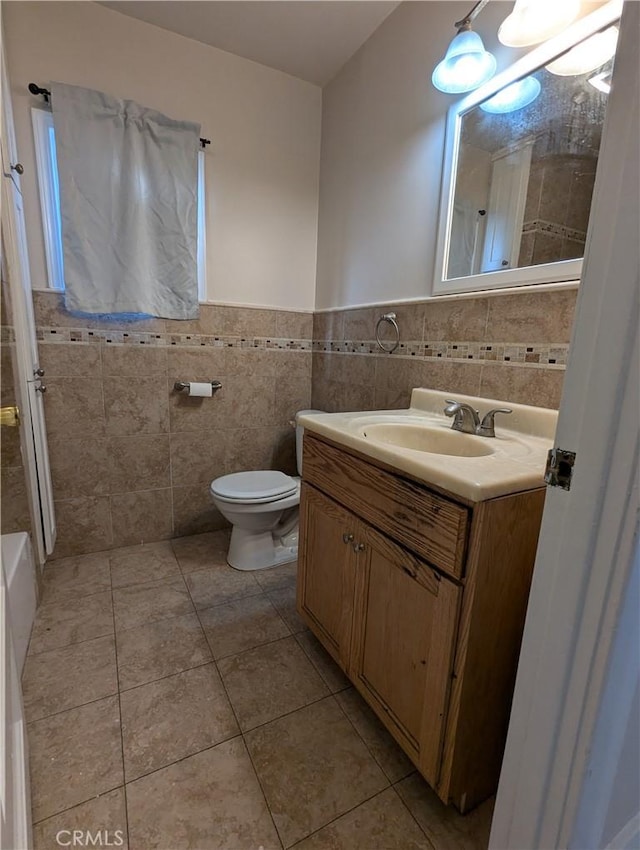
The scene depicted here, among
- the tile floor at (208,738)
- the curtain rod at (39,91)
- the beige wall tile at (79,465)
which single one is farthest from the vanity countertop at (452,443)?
the curtain rod at (39,91)

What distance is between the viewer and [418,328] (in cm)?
161

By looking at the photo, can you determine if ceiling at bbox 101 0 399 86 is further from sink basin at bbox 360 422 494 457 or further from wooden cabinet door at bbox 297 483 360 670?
wooden cabinet door at bbox 297 483 360 670

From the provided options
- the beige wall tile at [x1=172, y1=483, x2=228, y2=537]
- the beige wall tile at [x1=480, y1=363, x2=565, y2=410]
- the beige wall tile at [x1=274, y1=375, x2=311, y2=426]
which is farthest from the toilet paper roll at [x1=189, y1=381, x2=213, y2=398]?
the beige wall tile at [x1=480, y1=363, x2=565, y2=410]

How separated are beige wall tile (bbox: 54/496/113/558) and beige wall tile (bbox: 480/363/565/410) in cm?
188

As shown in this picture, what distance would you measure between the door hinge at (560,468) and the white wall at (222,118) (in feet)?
6.32

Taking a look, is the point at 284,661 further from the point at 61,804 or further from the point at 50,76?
the point at 50,76

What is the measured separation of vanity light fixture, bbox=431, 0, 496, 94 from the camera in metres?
1.16

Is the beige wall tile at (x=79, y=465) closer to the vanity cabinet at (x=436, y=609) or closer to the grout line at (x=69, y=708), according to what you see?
the grout line at (x=69, y=708)

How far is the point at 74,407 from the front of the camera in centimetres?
186

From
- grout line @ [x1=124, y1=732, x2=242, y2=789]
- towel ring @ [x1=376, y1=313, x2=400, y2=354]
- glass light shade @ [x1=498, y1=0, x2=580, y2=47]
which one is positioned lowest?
grout line @ [x1=124, y1=732, x2=242, y2=789]

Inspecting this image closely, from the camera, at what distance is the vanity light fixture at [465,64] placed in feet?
3.81

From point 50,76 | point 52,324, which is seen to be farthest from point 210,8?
point 52,324

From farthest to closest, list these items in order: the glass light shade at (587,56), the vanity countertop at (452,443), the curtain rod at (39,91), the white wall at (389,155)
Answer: the curtain rod at (39,91) < the white wall at (389,155) < the glass light shade at (587,56) < the vanity countertop at (452,443)

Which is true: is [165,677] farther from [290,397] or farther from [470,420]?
[290,397]
